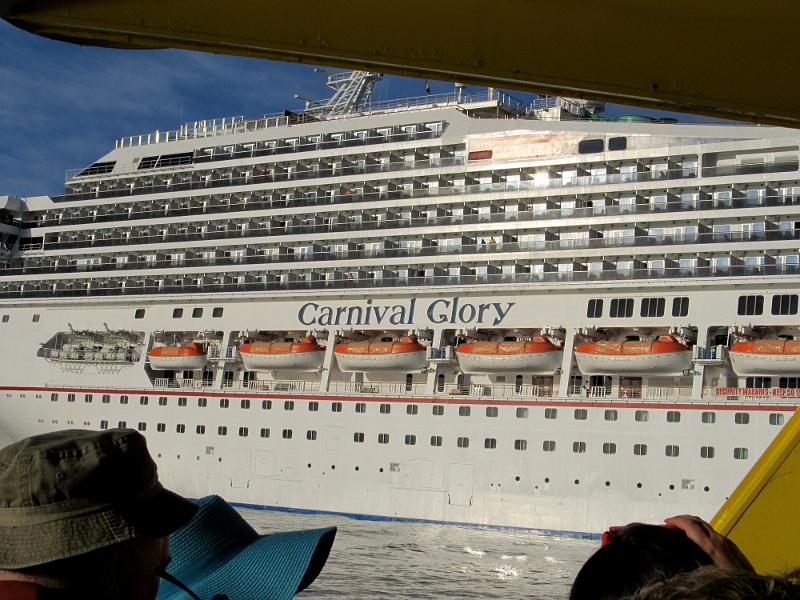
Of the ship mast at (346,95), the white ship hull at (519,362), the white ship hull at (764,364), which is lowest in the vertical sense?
the white ship hull at (519,362)

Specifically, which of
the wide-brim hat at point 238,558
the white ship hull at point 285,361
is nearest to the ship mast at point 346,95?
the white ship hull at point 285,361

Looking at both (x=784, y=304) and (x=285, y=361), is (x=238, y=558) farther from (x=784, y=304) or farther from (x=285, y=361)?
(x=285, y=361)

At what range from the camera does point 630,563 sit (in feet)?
5.87

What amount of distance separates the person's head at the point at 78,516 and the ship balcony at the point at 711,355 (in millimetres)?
A: 19999

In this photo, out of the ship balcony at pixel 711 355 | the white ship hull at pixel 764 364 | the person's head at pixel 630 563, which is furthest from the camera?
the ship balcony at pixel 711 355

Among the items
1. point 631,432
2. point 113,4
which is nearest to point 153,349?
point 631,432

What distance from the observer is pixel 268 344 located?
25328 millimetres

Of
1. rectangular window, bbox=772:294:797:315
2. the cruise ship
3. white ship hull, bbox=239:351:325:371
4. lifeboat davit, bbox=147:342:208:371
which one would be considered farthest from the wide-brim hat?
lifeboat davit, bbox=147:342:208:371

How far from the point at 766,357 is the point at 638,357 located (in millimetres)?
2420

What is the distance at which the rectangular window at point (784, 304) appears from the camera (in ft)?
67.8

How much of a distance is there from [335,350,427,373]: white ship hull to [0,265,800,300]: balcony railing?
1.93 meters

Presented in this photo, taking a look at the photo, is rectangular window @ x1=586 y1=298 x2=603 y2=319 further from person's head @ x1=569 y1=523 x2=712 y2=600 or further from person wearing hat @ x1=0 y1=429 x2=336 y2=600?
person wearing hat @ x1=0 y1=429 x2=336 y2=600

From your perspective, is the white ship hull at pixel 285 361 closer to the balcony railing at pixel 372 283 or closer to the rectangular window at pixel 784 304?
the balcony railing at pixel 372 283

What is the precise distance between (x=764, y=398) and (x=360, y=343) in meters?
8.92
